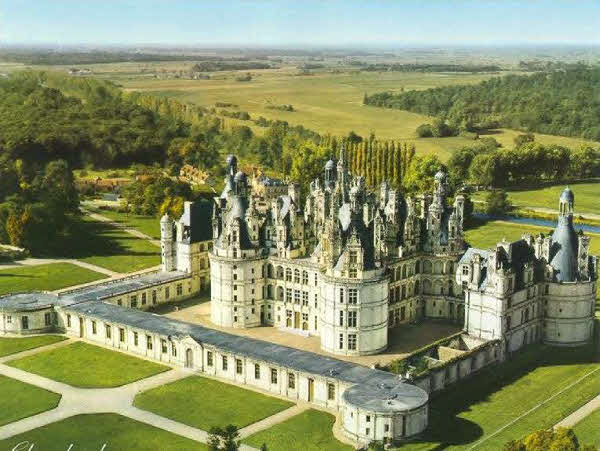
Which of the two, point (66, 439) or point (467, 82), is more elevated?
point (467, 82)

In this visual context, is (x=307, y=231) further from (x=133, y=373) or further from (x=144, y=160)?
(x=144, y=160)

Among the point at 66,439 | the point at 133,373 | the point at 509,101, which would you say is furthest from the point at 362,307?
the point at 509,101

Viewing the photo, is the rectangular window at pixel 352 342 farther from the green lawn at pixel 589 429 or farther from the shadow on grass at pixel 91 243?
the shadow on grass at pixel 91 243

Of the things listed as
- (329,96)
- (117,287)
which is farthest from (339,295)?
(329,96)

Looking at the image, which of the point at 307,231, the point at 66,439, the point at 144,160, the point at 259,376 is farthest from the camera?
the point at 144,160

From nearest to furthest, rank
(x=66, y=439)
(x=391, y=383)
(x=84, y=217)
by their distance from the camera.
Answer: (x=66, y=439) → (x=391, y=383) → (x=84, y=217)

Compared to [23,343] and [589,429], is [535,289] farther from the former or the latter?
→ [23,343]
